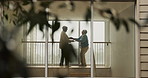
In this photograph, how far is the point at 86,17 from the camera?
3.33 ft

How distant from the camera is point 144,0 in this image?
7.48 meters

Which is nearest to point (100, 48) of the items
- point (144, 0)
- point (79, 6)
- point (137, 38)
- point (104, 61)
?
point (104, 61)

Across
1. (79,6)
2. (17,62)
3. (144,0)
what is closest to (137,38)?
(144,0)

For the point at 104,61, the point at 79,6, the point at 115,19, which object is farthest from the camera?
the point at 104,61

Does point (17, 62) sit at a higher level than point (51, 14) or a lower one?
lower

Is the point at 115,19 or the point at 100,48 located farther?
the point at 100,48

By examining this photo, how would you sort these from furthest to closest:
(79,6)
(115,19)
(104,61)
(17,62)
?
(104,61)
(79,6)
(115,19)
(17,62)

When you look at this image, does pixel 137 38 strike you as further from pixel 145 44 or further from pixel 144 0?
pixel 144 0

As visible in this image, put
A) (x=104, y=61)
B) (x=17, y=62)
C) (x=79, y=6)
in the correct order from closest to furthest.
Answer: (x=17, y=62), (x=79, y=6), (x=104, y=61)

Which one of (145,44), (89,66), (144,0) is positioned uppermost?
(144,0)

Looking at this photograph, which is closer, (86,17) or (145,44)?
(86,17)

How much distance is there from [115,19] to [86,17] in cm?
9

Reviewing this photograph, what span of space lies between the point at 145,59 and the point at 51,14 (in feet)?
22.1

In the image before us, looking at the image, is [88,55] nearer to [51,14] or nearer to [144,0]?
[144,0]
